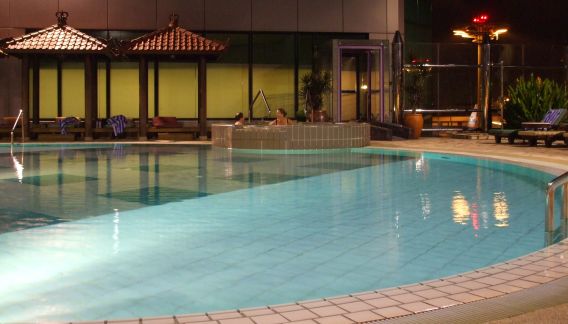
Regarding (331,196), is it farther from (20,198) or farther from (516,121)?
(516,121)

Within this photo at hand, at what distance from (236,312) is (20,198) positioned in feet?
20.1

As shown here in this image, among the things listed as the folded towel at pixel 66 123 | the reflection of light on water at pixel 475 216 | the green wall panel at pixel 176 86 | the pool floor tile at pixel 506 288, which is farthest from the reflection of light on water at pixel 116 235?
the green wall panel at pixel 176 86

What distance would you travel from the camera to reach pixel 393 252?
5.75m

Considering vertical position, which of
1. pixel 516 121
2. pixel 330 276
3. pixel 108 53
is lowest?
pixel 330 276

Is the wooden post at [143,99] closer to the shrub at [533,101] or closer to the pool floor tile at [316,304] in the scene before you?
the shrub at [533,101]

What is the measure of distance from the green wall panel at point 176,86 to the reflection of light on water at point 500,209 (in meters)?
18.5

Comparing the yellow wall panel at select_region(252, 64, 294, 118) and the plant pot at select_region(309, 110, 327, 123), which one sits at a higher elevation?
the yellow wall panel at select_region(252, 64, 294, 118)

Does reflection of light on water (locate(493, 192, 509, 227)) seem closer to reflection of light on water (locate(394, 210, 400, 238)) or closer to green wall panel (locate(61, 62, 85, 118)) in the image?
reflection of light on water (locate(394, 210, 400, 238))

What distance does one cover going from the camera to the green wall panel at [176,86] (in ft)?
86.8

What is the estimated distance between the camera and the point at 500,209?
316 inches

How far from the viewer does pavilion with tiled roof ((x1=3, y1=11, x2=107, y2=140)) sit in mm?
21672

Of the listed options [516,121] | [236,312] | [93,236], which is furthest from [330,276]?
[516,121]

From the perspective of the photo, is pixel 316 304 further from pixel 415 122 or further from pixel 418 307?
pixel 415 122

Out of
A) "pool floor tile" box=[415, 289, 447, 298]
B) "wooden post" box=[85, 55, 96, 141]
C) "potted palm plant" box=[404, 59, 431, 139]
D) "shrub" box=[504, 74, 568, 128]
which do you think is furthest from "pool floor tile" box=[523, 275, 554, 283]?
"potted palm plant" box=[404, 59, 431, 139]
